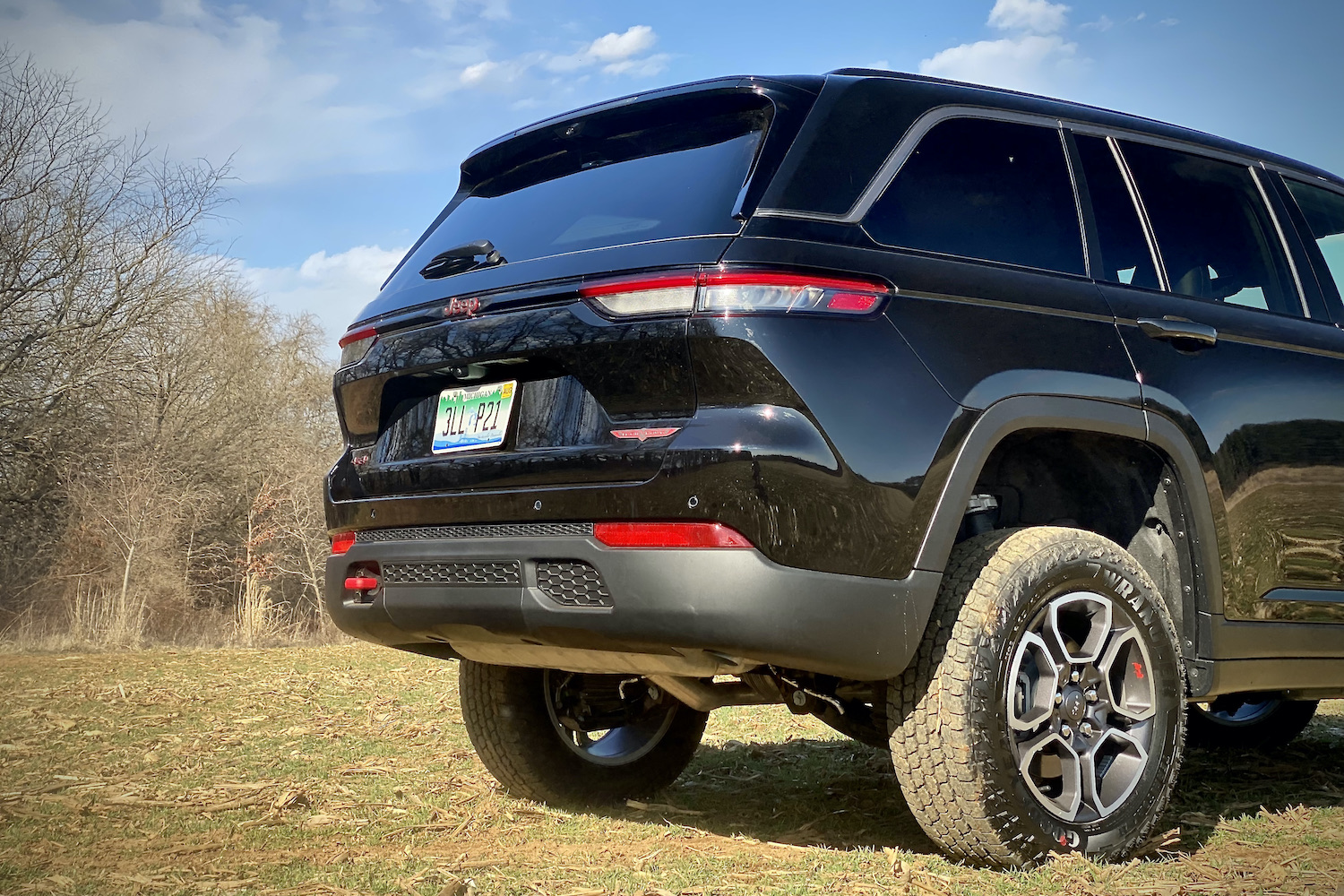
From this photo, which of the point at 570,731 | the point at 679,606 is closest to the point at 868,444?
the point at 679,606

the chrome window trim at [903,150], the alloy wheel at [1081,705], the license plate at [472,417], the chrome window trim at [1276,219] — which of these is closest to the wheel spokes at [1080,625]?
the alloy wheel at [1081,705]

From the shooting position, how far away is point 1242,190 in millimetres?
4082

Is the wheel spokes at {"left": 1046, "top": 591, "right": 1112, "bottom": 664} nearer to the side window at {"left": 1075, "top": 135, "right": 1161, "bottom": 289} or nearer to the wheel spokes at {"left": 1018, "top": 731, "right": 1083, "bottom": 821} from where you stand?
the wheel spokes at {"left": 1018, "top": 731, "right": 1083, "bottom": 821}

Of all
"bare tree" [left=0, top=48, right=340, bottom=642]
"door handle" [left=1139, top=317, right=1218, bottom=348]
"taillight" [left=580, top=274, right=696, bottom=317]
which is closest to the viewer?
"taillight" [left=580, top=274, right=696, bottom=317]

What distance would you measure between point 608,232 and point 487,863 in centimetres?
175

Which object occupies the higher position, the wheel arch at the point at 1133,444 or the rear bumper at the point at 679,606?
the wheel arch at the point at 1133,444

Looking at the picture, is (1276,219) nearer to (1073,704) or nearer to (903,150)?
(903,150)

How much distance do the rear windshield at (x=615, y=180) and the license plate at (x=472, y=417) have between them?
1.28 feet

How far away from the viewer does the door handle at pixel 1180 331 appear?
11.0 feet

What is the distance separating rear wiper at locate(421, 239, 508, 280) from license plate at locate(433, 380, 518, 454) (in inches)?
14.6

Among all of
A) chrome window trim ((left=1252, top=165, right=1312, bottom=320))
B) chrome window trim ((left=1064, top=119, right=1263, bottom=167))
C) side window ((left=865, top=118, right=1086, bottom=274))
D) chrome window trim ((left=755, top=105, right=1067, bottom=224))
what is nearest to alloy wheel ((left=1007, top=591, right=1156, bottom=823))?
side window ((left=865, top=118, right=1086, bottom=274))

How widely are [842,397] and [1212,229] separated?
2136 millimetres

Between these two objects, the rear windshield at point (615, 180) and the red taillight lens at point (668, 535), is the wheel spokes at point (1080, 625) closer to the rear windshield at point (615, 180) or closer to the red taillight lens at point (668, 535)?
the red taillight lens at point (668, 535)

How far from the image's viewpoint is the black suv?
2629 millimetres
